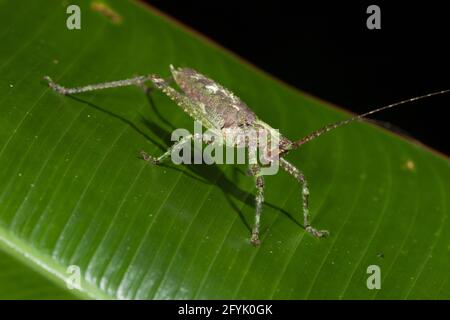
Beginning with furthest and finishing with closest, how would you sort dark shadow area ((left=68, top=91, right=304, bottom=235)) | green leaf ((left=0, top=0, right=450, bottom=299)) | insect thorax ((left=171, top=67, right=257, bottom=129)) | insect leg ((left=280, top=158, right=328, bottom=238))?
insect thorax ((left=171, top=67, right=257, bottom=129)), dark shadow area ((left=68, top=91, right=304, bottom=235)), insect leg ((left=280, top=158, right=328, bottom=238)), green leaf ((left=0, top=0, right=450, bottom=299))

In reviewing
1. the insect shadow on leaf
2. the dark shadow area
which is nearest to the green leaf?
the dark shadow area

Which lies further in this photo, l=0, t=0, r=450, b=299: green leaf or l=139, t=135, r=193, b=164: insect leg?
l=139, t=135, r=193, b=164: insect leg

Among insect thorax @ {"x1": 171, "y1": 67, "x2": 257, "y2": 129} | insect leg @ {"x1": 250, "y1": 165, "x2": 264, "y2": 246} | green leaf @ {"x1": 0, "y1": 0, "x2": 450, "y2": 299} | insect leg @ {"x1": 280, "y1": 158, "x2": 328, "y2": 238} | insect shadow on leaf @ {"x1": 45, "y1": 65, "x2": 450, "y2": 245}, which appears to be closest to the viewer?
green leaf @ {"x1": 0, "y1": 0, "x2": 450, "y2": 299}

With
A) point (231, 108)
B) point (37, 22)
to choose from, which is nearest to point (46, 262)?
point (231, 108)

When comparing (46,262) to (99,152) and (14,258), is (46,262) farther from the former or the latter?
(99,152)

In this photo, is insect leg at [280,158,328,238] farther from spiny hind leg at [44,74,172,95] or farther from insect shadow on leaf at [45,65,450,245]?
spiny hind leg at [44,74,172,95]

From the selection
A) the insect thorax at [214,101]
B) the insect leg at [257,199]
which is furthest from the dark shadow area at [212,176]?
the insect thorax at [214,101]

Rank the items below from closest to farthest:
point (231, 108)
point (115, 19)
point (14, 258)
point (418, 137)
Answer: point (14, 258) → point (231, 108) → point (115, 19) → point (418, 137)
